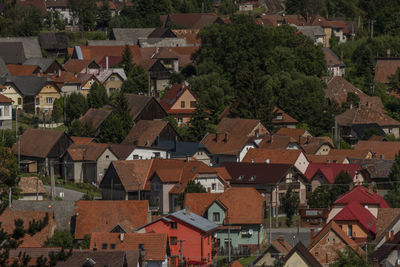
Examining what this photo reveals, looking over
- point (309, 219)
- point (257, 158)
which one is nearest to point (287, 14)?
point (257, 158)

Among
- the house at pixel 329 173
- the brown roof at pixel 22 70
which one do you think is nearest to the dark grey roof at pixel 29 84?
the brown roof at pixel 22 70

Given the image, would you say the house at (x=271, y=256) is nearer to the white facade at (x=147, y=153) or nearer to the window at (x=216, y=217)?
the window at (x=216, y=217)

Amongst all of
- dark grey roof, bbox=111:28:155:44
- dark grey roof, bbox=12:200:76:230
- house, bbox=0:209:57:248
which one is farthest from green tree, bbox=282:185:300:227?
dark grey roof, bbox=111:28:155:44

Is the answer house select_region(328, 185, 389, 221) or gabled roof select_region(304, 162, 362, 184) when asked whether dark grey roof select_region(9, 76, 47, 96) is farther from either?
house select_region(328, 185, 389, 221)

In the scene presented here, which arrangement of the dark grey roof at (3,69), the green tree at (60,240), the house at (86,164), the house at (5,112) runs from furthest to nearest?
the dark grey roof at (3,69)
the house at (5,112)
the house at (86,164)
the green tree at (60,240)

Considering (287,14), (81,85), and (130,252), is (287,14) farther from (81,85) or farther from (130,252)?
(130,252)

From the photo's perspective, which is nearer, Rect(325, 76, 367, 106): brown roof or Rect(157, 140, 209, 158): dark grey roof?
Rect(157, 140, 209, 158): dark grey roof
